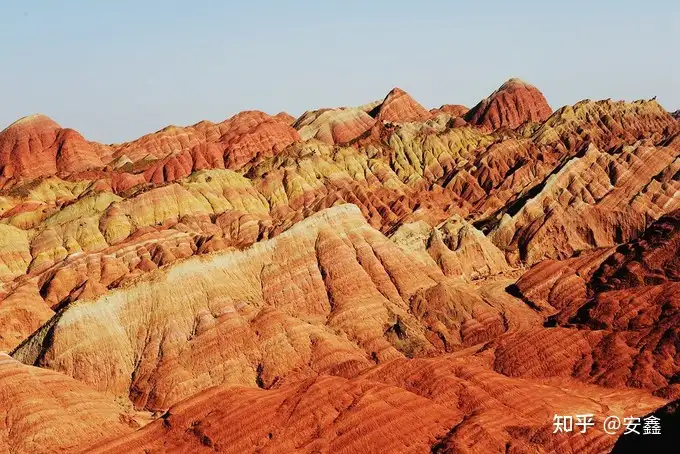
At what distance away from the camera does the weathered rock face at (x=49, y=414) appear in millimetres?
59781

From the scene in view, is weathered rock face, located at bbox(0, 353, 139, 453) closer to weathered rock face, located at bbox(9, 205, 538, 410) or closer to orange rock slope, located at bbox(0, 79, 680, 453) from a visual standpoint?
orange rock slope, located at bbox(0, 79, 680, 453)

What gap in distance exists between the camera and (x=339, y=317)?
87.5 m

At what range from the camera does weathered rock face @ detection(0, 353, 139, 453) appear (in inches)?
2354

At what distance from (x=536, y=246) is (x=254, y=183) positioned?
211 feet

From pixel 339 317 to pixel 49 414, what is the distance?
33147 mm

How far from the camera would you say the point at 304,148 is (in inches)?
7480

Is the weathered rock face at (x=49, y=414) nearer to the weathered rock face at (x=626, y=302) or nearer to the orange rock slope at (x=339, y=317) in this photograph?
the orange rock slope at (x=339, y=317)

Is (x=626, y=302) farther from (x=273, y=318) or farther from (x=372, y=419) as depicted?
(x=372, y=419)

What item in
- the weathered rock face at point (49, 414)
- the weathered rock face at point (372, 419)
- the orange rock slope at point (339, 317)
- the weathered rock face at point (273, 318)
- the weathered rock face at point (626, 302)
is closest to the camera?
the weathered rock face at point (372, 419)

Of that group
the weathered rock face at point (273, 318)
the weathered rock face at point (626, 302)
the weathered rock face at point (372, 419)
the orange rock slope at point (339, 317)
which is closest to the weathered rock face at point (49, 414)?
the orange rock slope at point (339, 317)

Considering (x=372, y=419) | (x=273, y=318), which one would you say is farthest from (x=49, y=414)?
(x=273, y=318)

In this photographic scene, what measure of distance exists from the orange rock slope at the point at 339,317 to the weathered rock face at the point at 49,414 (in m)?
0.16

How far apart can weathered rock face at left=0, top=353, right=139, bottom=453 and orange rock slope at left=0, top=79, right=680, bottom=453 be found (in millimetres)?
163

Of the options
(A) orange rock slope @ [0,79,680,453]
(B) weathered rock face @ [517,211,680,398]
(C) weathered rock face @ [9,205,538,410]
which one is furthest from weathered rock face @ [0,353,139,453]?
(B) weathered rock face @ [517,211,680,398]
